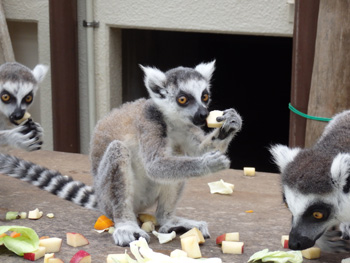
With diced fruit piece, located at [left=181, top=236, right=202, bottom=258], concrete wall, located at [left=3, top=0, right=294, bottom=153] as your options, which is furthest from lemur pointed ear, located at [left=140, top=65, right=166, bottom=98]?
concrete wall, located at [left=3, top=0, right=294, bottom=153]

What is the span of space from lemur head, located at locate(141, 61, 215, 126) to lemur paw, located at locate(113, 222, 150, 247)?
73 cm

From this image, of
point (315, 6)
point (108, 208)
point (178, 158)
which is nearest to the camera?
point (178, 158)

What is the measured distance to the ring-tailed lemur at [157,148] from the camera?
405 cm

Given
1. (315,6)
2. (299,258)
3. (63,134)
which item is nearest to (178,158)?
(299,258)

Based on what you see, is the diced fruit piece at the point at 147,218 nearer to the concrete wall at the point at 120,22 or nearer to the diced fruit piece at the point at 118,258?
the diced fruit piece at the point at 118,258

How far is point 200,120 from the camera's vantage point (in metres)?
4.12

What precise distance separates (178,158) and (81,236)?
2.45 ft

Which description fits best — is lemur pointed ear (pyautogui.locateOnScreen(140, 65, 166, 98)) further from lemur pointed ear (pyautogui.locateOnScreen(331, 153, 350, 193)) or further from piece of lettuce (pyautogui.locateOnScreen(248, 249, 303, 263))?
lemur pointed ear (pyautogui.locateOnScreen(331, 153, 350, 193))

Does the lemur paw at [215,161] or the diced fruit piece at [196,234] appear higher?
the lemur paw at [215,161]

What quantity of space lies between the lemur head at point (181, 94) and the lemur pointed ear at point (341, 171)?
1.01m

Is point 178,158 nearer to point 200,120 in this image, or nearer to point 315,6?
point 200,120

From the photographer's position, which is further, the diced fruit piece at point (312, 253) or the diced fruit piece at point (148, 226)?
the diced fruit piece at point (148, 226)

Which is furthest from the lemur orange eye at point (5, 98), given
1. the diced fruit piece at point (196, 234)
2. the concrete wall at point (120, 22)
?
the diced fruit piece at point (196, 234)

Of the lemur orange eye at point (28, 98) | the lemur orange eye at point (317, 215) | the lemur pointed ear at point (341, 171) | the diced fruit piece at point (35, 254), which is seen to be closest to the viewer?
the lemur pointed ear at point (341, 171)
